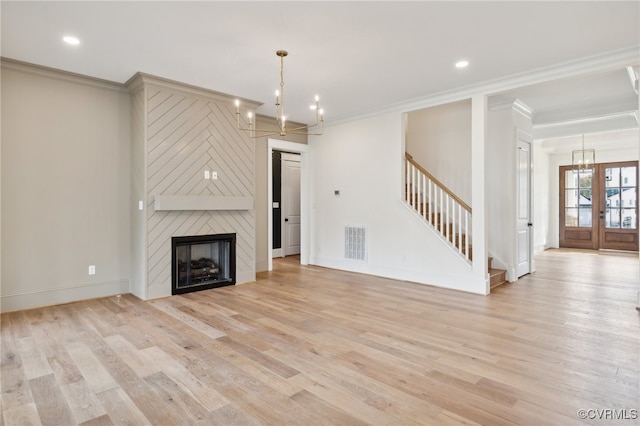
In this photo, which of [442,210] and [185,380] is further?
[442,210]

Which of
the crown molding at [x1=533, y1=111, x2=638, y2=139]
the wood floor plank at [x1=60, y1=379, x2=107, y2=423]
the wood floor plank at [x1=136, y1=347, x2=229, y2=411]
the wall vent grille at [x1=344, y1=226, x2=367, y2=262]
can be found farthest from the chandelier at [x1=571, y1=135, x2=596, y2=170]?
the wood floor plank at [x1=60, y1=379, x2=107, y2=423]

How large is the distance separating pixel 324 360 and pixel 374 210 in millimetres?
3717

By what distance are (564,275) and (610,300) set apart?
1768mm

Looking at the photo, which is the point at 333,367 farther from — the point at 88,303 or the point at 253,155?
the point at 253,155

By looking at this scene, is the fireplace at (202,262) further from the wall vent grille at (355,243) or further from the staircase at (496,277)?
the staircase at (496,277)

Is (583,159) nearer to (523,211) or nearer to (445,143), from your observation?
(523,211)

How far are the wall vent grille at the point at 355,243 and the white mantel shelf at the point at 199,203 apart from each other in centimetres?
198

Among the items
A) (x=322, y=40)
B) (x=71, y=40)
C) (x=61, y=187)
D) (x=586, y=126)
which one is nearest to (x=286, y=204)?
(x=61, y=187)

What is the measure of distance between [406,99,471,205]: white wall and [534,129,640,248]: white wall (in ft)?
15.5

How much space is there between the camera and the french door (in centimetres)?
927

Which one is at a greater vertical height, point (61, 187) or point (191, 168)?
point (191, 168)

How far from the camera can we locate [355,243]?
6.41 meters

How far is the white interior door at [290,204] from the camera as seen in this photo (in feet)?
27.6

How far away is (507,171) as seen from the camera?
5.64m
